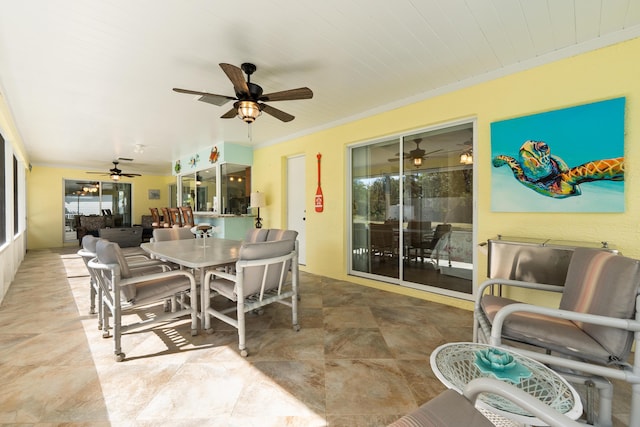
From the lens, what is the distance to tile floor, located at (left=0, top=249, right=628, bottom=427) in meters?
1.52

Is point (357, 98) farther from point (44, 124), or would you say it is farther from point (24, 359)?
point (44, 124)

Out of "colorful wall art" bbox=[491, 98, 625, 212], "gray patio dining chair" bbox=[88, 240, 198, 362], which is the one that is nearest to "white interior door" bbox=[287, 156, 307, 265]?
"gray patio dining chair" bbox=[88, 240, 198, 362]

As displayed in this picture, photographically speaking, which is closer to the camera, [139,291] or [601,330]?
[601,330]

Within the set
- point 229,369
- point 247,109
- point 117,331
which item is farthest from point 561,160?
point 117,331

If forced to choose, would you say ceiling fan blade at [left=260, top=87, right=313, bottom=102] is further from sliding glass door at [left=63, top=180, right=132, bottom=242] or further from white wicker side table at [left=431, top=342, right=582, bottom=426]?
sliding glass door at [left=63, top=180, right=132, bottom=242]

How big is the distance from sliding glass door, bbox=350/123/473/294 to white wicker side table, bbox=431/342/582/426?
2173 millimetres

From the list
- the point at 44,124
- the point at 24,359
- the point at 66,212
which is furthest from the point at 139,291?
the point at 66,212

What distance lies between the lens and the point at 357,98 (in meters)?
3.47

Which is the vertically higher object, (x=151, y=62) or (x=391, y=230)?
(x=151, y=62)

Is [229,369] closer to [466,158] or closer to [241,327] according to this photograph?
[241,327]

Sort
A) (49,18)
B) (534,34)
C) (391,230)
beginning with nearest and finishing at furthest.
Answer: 1. (49,18)
2. (534,34)
3. (391,230)

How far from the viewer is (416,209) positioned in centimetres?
353

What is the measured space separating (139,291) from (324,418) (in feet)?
5.82

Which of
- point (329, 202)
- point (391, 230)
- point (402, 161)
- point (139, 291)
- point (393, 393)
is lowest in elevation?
point (393, 393)
